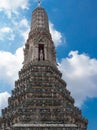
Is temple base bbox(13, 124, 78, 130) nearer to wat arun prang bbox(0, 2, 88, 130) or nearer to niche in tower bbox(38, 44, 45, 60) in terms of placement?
wat arun prang bbox(0, 2, 88, 130)

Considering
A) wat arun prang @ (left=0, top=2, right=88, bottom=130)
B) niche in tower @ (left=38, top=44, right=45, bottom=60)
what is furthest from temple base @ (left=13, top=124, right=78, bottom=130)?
niche in tower @ (left=38, top=44, right=45, bottom=60)

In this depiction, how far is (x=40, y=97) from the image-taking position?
5556 centimetres

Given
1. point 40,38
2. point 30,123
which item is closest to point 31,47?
point 40,38

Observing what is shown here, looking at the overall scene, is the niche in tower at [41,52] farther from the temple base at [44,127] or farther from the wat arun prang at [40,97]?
the temple base at [44,127]

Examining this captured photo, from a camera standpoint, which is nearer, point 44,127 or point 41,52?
point 44,127

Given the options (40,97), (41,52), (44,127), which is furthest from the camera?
(41,52)

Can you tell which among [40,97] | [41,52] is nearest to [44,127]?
[40,97]

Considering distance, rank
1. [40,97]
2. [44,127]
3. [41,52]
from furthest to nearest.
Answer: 1. [41,52]
2. [40,97]
3. [44,127]

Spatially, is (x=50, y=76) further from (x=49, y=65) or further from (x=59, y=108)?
(x=59, y=108)

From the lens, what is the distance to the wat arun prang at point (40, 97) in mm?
51375

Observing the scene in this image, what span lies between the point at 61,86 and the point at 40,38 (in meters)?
12.4

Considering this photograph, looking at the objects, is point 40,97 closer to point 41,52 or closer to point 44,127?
point 44,127

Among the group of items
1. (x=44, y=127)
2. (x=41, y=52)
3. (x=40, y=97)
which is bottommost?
(x=44, y=127)

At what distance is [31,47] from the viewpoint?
2680 inches
